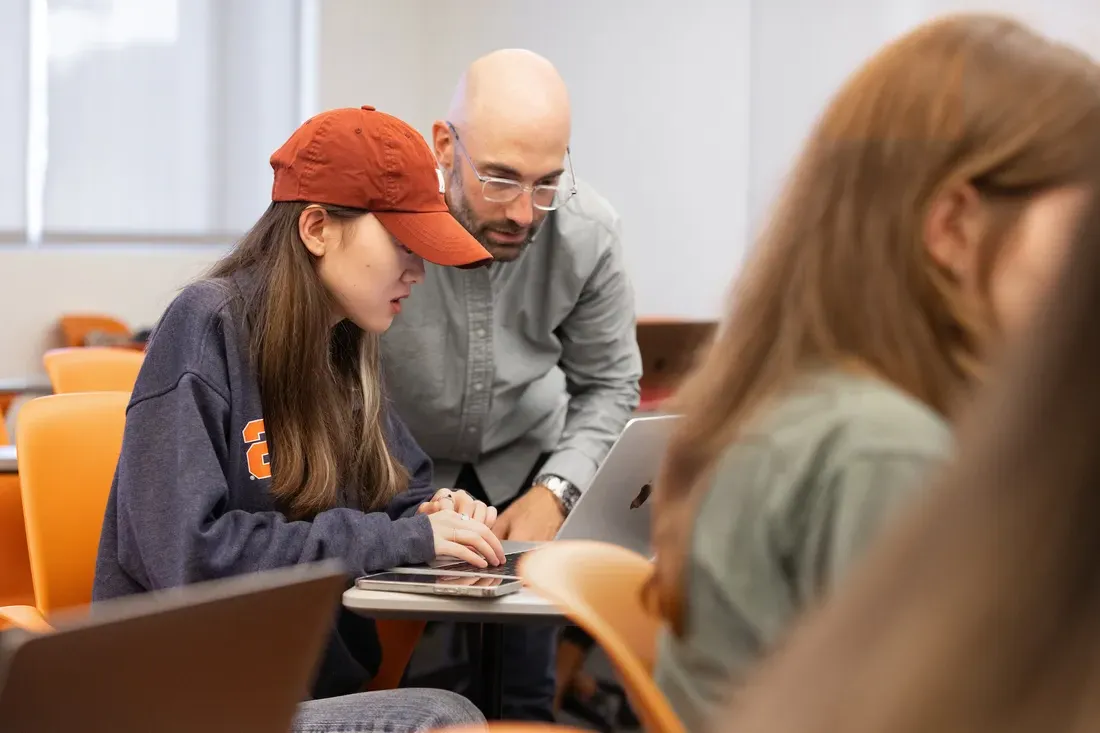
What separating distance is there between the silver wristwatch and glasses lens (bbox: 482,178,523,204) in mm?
548

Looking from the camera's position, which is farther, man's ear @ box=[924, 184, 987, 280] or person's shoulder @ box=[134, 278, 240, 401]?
person's shoulder @ box=[134, 278, 240, 401]

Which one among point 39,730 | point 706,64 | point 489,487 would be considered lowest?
point 489,487

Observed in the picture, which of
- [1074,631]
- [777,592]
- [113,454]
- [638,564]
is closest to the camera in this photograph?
[1074,631]

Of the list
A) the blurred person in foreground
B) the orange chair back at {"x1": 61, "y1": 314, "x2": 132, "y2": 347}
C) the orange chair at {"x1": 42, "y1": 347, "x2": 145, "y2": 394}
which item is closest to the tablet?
the blurred person in foreground

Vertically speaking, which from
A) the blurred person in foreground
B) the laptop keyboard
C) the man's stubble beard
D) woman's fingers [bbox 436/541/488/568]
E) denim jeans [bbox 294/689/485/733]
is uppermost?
the blurred person in foreground

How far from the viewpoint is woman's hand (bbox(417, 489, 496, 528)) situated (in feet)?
6.88

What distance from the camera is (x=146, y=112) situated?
512cm

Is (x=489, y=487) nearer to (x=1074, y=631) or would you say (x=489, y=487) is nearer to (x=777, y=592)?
(x=777, y=592)

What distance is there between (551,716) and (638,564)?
4.65 ft

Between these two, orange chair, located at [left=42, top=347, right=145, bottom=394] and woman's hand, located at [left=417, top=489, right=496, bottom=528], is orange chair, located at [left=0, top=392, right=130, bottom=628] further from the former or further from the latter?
orange chair, located at [left=42, top=347, right=145, bottom=394]

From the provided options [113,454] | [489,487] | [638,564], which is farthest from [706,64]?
[638,564]

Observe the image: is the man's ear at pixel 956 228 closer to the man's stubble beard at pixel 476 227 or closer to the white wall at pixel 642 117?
the man's stubble beard at pixel 476 227

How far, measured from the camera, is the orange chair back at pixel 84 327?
479 cm

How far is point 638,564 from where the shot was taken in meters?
1.41
